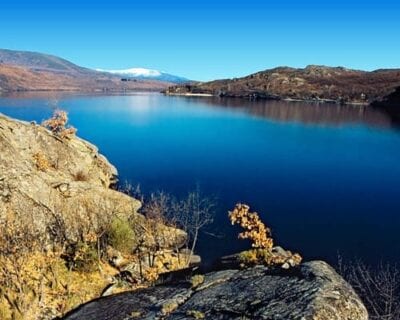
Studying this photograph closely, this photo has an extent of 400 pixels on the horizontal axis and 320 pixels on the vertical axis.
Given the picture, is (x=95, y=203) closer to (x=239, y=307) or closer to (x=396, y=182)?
(x=239, y=307)

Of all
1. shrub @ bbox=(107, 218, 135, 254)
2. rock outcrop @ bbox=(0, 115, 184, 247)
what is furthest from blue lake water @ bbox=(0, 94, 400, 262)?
rock outcrop @ bbox=(0, 115, 184, 247)

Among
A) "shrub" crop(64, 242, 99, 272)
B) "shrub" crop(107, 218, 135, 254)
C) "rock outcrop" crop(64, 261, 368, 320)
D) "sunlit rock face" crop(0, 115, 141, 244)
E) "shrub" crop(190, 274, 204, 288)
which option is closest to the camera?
"rock outcrop" crop(64, 261, 368, 320)

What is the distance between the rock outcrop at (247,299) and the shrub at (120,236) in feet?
21.5

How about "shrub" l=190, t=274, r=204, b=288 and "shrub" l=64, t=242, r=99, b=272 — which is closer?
"shrub" l=190, t=274, r=204, b=288

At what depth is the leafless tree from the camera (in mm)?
27688

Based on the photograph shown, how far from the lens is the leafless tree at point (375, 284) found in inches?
1090

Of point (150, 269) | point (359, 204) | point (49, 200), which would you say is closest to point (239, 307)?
point (150, 269)

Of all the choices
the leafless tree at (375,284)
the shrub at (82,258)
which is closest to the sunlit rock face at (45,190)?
the shrub at (82,258)

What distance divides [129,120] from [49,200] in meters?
104

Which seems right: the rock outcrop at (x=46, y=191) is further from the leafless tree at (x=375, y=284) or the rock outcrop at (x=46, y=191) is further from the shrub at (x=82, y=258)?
the leafless tree at (x=375, y=284)

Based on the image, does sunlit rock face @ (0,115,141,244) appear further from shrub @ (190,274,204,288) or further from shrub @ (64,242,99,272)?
shrub @ (190,274,204,288)

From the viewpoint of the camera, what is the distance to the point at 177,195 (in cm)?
5206

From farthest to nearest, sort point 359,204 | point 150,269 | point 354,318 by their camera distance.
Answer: point 359,204 < point 150,269 < point 354,318

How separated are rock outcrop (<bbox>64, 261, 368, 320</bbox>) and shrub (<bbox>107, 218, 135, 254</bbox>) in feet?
21.5
